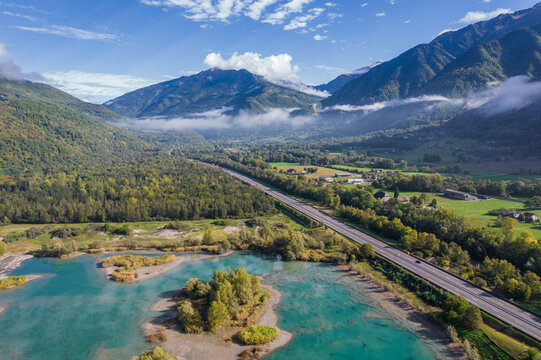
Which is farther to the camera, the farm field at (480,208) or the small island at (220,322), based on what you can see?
the farm field at (480,208)

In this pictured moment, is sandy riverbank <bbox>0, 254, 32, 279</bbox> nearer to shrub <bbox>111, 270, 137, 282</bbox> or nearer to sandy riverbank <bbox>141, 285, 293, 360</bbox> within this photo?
shrub <bbox>111, 270, 137, 282</bbox>

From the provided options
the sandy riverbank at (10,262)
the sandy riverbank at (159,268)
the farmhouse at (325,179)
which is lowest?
the sandy riverbank at (159,268)

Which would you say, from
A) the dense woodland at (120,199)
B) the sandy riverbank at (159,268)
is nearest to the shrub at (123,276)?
the sandy riverbank at (159,268)

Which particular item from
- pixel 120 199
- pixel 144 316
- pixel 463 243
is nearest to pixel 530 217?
pixel 463 243

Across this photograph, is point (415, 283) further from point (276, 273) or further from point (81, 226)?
point (81, 226)

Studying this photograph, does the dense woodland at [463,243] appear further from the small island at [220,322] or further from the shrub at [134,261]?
the shrub at [134,261]

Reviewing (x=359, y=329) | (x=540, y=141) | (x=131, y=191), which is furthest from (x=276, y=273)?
(x=540, y=141)
